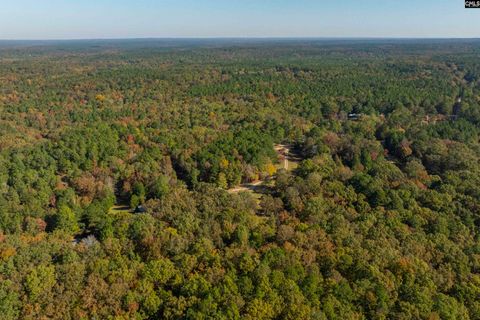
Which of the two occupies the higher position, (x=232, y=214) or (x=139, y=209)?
(x=232, y=214)

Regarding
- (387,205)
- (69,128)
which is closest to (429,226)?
(387,205)

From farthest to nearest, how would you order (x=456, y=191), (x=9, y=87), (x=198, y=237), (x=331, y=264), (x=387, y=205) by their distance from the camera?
(x=9, y=87), (x=456, y=191), (x=387, y=205), (x=198, y=237), (x=331, y=264)

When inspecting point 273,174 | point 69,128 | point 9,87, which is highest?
point 9,87

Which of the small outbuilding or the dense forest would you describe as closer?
the dense forest

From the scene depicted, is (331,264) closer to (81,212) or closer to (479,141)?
(81,212)

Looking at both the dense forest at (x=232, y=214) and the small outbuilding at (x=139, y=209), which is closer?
the dense forest at (x=232, y=214)

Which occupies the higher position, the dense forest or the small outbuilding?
the dense forest

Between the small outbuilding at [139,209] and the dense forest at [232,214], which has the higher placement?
the dense forest at [232,214]

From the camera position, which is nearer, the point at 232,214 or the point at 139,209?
the point at 232,214
